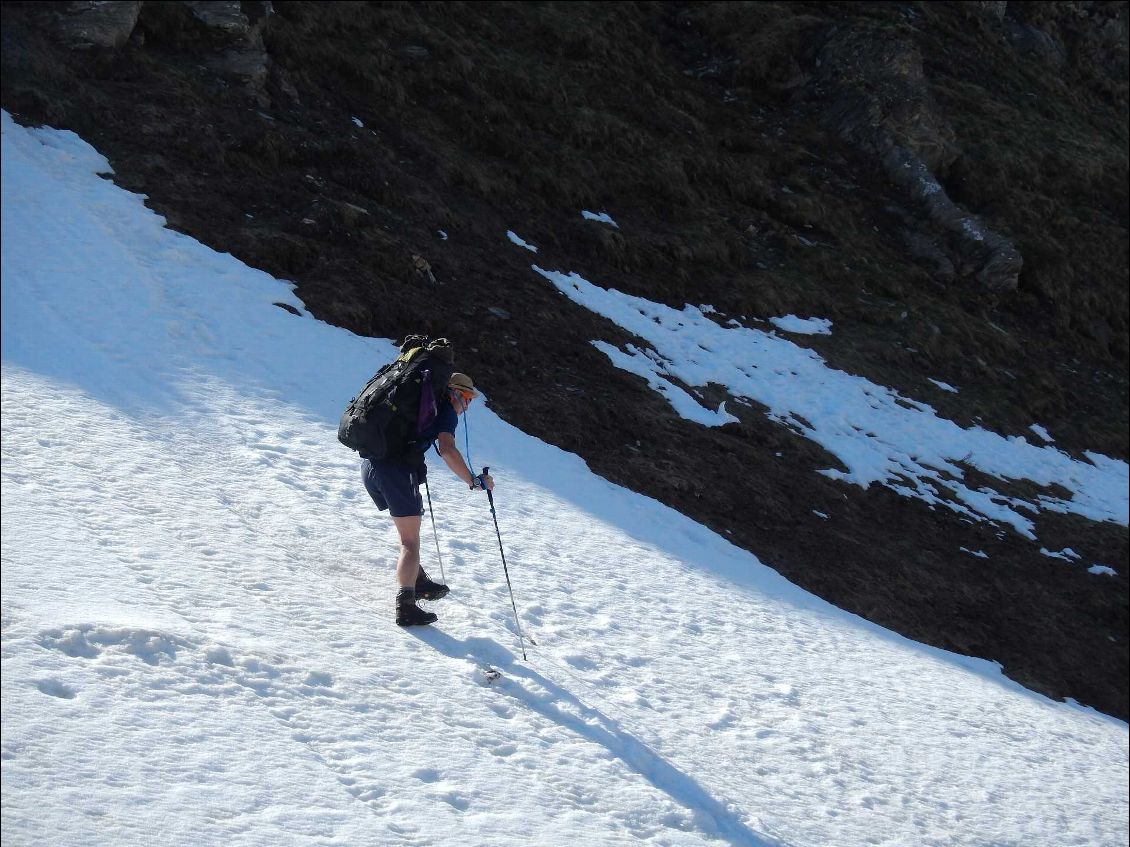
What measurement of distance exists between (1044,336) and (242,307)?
25.2m

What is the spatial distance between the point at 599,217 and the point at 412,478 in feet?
59.6

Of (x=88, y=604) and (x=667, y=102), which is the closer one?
(x=88, y=604)

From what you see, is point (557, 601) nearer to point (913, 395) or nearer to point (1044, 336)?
point (913, 395)

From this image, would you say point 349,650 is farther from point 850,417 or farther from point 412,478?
point 850,417

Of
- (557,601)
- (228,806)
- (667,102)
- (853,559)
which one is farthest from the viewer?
(667,102)

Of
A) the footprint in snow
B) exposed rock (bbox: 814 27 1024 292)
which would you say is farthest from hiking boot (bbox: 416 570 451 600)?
exposed rock (bbox: 814 27 1024 292)

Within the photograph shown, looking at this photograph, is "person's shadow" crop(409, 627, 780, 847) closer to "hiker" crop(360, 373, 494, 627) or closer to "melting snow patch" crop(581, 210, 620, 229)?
"hiker" crop(360, 373, 494, 627)

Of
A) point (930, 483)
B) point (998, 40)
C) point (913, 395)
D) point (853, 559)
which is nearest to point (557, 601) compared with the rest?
point (853, 559)

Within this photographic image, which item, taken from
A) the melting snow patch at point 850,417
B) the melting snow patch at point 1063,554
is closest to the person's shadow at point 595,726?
the melting snow patch at point 850,417

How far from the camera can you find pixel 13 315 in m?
10.7

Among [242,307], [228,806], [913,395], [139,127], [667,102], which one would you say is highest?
[667,102]

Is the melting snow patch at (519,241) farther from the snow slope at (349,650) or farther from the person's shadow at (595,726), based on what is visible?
the person's shadow at (595,726)

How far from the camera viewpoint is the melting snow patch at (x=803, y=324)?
2328 centimetres

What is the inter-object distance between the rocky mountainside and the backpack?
6896mm
